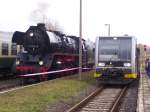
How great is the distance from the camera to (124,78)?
72.7ft

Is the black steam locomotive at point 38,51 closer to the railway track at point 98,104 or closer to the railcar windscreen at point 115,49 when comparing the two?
the railcar windscreen at point 115,49

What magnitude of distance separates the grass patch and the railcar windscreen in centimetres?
Result: 289

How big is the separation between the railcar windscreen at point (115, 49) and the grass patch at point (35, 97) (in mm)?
2890

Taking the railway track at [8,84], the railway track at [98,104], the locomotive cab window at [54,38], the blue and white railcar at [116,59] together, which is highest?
the locomotive cab window at [54,38]

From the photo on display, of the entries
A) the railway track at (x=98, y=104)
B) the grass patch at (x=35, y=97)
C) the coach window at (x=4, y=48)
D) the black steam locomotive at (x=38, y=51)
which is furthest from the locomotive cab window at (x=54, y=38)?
the railway track at (x=98, y=104)

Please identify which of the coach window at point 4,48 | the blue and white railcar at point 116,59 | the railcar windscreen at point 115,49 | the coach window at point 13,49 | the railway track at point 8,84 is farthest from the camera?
the coach window at point 13,49

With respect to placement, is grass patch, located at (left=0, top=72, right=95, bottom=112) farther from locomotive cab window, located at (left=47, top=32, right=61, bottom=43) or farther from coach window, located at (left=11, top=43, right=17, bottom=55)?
coach window, located at (left=11, top=43, right=17, bottom=55)

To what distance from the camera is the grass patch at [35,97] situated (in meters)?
13.1

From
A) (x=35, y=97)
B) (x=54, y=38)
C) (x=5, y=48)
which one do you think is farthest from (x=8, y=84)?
(x=35, y=97)

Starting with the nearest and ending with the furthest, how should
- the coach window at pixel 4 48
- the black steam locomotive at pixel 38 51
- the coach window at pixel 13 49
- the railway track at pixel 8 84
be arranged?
1. the railway track at pixel 8 84
2. the black steam locomotive at pixel 38 51
3. the coach window at pixel 4 48
4. the coach window at pixel 13 49

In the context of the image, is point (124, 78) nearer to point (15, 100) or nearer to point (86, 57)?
point (15, 100)

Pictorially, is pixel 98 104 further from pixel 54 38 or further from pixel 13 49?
pixel 13 49

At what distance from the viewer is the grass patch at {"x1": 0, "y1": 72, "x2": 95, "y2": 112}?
1309 cm

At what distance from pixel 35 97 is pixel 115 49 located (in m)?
8.46
